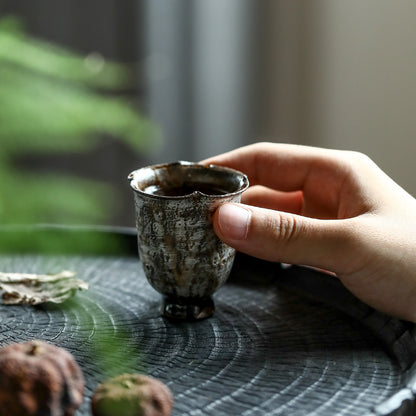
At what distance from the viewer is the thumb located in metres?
0.70

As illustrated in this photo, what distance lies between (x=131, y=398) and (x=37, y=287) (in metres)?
0.37

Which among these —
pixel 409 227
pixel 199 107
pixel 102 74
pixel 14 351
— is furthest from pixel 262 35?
pixel 14 351

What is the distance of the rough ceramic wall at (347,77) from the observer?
5.52 feet

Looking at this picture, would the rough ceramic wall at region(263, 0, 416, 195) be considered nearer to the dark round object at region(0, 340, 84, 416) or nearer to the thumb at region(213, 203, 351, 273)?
the thumb at region(213, 203, 351, 273)

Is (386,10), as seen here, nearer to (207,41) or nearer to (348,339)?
(207,41)

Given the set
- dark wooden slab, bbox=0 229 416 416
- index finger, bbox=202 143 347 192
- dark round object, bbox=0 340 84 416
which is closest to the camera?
dark round object, bbox=0 340 84 416

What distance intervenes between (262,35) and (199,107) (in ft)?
0.99

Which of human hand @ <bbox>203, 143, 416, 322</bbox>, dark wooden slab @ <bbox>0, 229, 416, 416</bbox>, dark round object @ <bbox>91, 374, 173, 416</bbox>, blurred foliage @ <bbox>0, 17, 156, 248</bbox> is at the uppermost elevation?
blurred foliage @ <bbox>0, 17, 156, 248</bbox>

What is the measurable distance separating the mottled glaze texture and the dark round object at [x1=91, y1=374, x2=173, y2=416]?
0.75ft

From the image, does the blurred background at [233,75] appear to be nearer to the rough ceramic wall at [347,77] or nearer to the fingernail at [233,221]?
the rough ceramic wall at [347,77]

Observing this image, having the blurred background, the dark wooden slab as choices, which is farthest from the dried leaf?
the blurred background

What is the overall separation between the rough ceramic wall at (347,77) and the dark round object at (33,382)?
1.40m

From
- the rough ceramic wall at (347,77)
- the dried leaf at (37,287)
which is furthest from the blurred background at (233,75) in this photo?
the dried leaf at (37,287)

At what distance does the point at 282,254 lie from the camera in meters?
0.72
